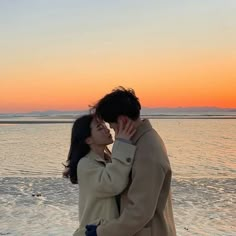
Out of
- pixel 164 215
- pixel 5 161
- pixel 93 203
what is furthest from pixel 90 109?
pixel 5 161

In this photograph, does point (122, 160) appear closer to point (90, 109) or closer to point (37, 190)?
point (90, 109)

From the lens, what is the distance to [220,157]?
19438mm

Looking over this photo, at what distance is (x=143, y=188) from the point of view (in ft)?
8.40

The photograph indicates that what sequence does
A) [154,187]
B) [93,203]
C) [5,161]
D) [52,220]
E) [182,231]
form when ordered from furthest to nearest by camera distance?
[5,161], [52,220], [182,231], [93,203], [154,187]

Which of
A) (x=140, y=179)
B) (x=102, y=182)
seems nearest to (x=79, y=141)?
(x=102, y=182)

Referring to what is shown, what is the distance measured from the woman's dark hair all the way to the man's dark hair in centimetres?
37

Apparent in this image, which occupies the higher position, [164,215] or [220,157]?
[164,215]

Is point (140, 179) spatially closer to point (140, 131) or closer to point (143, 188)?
point (143, 188)

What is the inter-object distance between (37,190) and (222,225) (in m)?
5.04

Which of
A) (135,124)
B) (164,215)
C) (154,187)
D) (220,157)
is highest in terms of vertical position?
(135,124)

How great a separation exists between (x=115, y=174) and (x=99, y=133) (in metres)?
0.39

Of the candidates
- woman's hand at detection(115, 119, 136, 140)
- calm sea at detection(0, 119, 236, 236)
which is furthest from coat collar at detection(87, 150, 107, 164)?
calm sea at detection(0, 119, 236, 236)

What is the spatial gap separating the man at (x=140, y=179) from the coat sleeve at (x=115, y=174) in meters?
0.04

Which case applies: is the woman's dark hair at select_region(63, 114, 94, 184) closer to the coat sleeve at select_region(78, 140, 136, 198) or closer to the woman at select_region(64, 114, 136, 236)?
the woman at select_region(64, 114, 136, 236)
